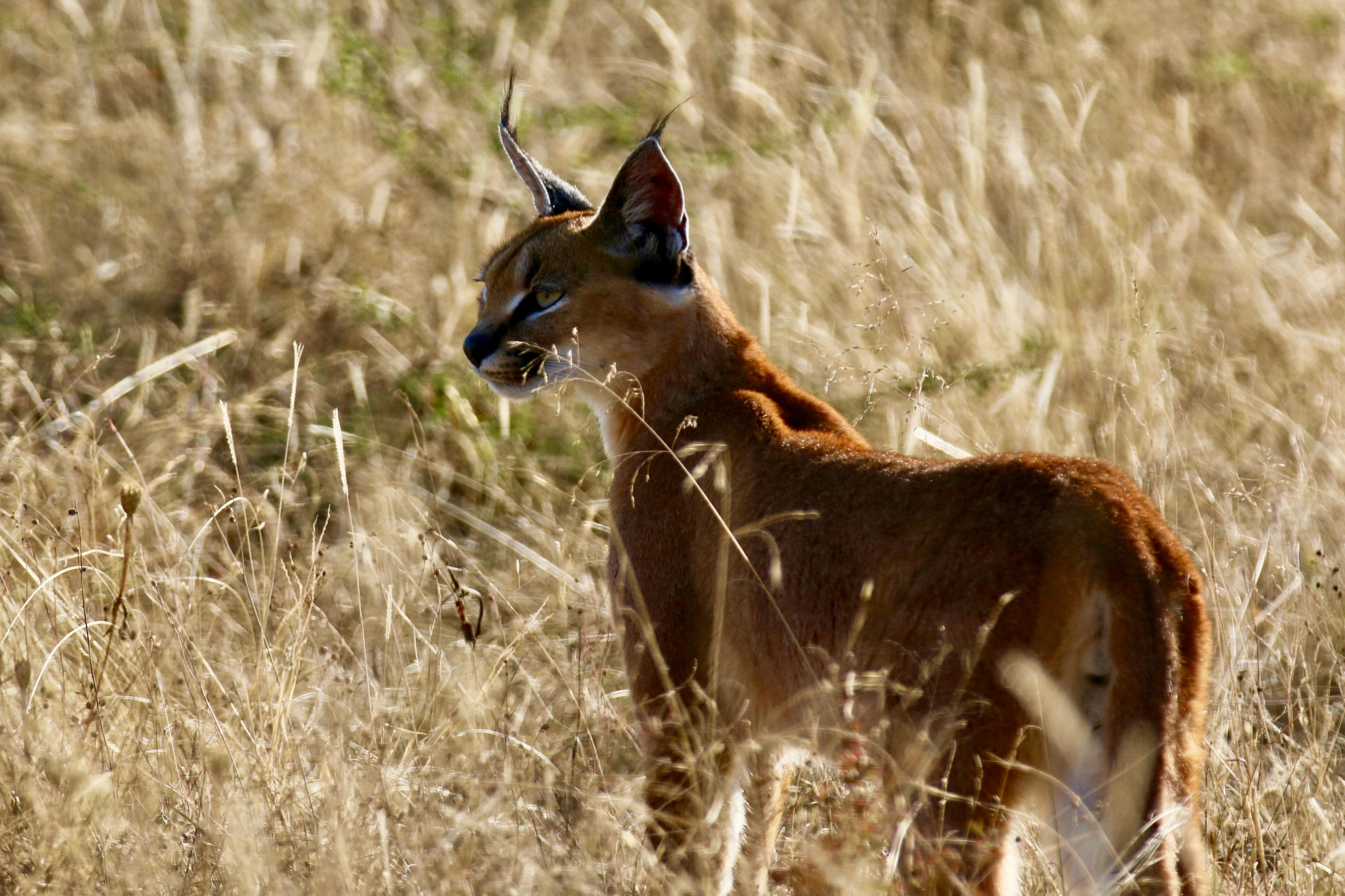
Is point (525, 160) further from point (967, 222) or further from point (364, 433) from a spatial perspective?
point (967, 222)

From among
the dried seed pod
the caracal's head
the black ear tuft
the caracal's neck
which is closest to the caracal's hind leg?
the caracal's neck

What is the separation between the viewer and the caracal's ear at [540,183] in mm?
5008

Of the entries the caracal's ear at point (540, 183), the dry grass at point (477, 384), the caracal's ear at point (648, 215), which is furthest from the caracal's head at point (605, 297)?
the caracal's ear at point (540, 183)

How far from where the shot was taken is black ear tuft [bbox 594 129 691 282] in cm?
433

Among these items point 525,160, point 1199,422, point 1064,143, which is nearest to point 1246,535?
point 1199,422

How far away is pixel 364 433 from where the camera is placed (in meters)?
6.65

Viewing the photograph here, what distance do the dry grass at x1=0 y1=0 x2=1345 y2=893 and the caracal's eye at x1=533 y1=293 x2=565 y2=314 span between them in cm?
54

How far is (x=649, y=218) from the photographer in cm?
444

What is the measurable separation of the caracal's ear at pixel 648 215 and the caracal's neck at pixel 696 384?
14 centimetres

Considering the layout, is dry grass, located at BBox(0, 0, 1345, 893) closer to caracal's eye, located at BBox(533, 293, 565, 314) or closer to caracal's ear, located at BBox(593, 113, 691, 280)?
caracal's eye, located at BBox(533, 293, 565, 314)

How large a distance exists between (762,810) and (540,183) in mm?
2328

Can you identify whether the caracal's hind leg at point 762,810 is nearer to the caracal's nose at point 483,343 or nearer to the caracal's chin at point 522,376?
the caracal's chin at point 522,376

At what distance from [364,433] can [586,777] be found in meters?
3.08

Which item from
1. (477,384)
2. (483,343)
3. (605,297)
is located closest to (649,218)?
(605,297)
